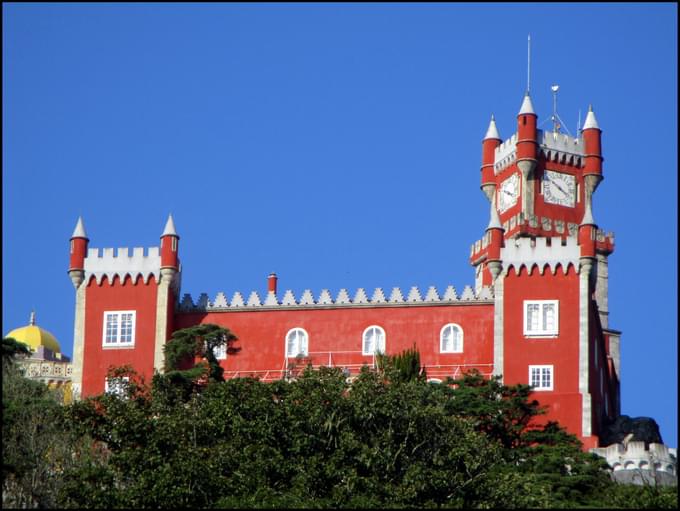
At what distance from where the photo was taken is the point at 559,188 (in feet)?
285

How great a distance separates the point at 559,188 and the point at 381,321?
18.1 m

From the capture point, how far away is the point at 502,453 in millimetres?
59719

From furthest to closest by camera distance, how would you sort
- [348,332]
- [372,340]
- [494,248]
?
[348,332] → [372,340] → [494,248]

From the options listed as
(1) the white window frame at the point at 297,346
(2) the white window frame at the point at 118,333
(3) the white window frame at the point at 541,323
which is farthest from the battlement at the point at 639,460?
(2) the white window frame at the point at 118,333

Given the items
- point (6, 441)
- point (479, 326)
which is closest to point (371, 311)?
point (479, 326)

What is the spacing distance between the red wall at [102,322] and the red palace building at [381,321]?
1.6 inches

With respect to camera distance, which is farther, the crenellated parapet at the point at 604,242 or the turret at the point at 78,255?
the crenellated parapet at the point at 604,242

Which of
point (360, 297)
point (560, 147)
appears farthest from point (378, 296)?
point (560, 147)

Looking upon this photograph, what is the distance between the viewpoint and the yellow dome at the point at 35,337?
97562 mm

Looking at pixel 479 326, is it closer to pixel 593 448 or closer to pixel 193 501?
pixel 593 448

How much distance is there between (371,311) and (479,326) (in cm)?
443

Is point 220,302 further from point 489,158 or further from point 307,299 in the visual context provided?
point 489,158

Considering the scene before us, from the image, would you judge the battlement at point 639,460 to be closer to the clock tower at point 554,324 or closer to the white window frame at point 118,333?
the clock tower at point 554,324

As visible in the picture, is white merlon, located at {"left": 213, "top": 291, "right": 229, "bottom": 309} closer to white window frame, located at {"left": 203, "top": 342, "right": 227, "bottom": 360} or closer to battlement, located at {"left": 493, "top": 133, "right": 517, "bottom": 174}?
white window frame, located at {"left": 203, "top": 342, "right": 227, "bottom": 360}
